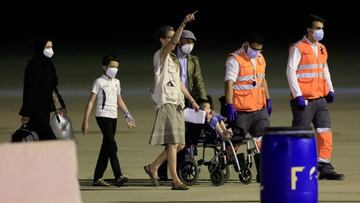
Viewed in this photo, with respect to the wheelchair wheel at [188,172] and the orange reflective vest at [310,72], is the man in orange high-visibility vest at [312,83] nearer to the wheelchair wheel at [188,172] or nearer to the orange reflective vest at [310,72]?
the orange reflective vest at [310,72]

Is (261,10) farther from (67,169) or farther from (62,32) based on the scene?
(67,169)

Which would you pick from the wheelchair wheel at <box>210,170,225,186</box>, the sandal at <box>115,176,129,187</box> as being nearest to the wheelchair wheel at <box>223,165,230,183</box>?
the wheelchair wheel at <box>210,170,225,186</box>

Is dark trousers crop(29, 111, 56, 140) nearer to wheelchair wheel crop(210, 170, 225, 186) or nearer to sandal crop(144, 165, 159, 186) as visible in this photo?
sandal crop(144, 165, 159, 186)

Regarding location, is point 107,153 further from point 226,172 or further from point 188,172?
point 226,172

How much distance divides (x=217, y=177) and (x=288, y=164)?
14.1ft

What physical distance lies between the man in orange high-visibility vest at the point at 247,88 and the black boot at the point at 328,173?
73 centimetres

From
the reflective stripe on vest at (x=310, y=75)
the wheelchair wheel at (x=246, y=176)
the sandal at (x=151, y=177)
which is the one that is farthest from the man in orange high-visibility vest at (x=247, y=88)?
the sandal at (x=151, y=177)

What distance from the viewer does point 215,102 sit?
74.9 ft

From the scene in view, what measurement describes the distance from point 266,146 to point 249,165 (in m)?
4.30

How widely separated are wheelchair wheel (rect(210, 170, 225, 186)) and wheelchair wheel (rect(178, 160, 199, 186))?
17 centimetres

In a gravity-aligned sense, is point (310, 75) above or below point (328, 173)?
above

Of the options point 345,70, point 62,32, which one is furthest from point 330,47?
point 62,32

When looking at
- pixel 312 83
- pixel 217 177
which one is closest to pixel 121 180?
pixel 217 177

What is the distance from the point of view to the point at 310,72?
1488 centimetres
